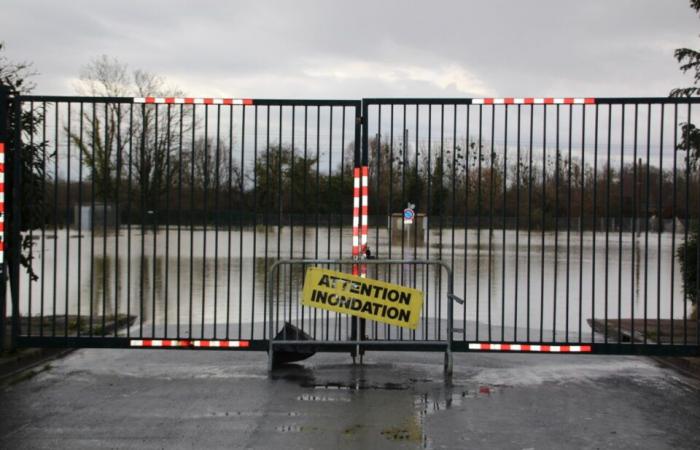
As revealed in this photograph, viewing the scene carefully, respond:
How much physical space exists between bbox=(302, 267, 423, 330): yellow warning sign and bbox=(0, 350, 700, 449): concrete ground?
635 mm

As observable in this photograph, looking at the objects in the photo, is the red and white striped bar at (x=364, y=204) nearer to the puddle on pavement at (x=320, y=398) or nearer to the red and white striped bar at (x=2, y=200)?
the puddle on pavement at (x=320, y=398)

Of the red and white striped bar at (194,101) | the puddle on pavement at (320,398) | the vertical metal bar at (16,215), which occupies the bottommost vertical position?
the puddle on pavement at (320,398)

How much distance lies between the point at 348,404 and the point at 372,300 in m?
1.99

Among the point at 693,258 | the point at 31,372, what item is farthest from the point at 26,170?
the point at 693,258

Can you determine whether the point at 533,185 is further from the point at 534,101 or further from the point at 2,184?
the point at 2,184

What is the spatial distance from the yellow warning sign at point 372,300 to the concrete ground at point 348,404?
635mm

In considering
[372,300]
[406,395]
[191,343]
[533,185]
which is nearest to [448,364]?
[372,300]

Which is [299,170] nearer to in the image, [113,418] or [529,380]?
[529,380]

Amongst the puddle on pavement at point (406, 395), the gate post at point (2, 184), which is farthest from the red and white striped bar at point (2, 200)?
the puddle on pavement at point (406, 395)

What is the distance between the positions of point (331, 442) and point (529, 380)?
341 cm

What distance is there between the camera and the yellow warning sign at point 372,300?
941 centimetres

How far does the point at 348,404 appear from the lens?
25.0 feet

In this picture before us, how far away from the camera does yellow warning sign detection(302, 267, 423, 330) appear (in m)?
9.41

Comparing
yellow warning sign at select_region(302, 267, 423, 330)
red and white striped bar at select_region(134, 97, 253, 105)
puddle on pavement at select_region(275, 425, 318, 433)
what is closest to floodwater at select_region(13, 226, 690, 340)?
yellow warning sign at select_region(302, 267, 423, 330)
